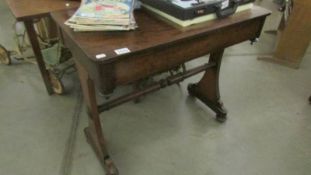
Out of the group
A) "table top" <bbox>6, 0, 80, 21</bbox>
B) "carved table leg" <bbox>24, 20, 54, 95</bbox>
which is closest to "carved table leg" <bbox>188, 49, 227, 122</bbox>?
"table top" <bbox>6, 0, 80, 21</bbox>

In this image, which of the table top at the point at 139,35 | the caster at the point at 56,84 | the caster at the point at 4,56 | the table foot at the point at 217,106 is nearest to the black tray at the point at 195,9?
the table top at the point at 139,35

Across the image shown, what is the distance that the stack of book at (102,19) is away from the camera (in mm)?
1028

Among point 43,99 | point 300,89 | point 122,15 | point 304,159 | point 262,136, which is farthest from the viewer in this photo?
point 300,89

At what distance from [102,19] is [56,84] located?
3.68 feet

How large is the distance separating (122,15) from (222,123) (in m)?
1.12

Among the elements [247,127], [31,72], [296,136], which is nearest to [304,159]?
[296,136]

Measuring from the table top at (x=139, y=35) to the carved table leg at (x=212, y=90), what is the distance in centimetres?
56

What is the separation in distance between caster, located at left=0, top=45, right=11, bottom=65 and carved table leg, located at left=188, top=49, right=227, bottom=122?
5.31 ft

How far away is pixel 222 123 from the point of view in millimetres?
1844

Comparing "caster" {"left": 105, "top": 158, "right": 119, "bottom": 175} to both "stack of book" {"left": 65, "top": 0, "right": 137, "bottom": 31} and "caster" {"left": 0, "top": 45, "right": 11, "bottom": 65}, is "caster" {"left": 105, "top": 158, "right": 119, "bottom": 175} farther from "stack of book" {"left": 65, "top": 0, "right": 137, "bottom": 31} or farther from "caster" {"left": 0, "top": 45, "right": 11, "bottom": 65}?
"caster" {"left": 0, "top": 45, "right": 11, "bottom": 65}

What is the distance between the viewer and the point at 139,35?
107cm

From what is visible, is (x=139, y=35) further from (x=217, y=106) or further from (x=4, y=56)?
(x=4, y=56)

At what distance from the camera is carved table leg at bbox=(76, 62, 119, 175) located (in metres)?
1.26

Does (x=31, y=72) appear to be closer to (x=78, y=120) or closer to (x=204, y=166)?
(x=78, y=120)
